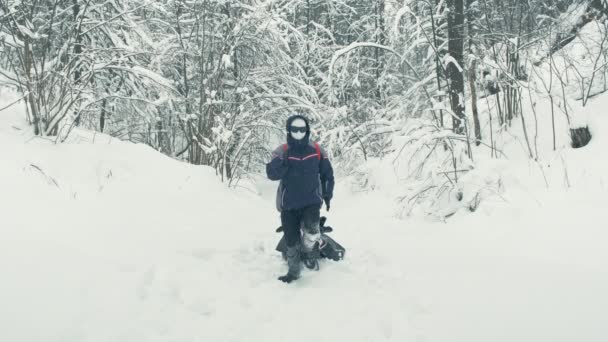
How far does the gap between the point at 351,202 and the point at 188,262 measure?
604 centimetres

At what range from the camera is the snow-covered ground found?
2934 mm

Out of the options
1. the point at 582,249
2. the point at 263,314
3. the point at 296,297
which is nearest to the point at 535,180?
the point at 582,249

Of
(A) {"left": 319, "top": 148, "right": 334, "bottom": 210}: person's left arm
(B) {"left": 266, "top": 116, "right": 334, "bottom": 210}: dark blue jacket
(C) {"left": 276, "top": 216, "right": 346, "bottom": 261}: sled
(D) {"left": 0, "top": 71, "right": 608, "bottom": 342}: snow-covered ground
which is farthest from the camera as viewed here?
(C) {"left": 276, "top": 216, "right": 346, "bottom": 261}: sled

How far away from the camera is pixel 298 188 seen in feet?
14.1

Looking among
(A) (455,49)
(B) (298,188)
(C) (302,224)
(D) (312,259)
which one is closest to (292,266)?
(D) (312,259)

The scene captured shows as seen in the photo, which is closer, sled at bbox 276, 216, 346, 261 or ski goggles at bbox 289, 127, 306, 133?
ski goggles at bbox 289, 127, 306, 133

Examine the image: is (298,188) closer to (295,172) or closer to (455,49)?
(295,172)

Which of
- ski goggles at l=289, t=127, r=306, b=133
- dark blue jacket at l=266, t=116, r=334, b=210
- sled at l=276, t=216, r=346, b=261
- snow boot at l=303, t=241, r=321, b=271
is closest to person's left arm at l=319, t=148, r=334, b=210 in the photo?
dark blue jacket at l=266, t=116, r=334, b=210

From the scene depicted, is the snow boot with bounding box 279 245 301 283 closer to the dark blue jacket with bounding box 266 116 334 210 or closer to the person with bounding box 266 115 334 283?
the person with bounding box 266 115 334 283

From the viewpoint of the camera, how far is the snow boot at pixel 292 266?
163 inches

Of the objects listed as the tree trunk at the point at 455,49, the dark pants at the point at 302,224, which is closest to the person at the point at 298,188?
the dark pants at the point at 302,224

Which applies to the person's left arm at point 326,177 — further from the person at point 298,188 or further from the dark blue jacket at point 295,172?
the dark blue jacket at point 295,172

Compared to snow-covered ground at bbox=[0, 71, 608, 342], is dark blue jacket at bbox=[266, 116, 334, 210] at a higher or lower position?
higher

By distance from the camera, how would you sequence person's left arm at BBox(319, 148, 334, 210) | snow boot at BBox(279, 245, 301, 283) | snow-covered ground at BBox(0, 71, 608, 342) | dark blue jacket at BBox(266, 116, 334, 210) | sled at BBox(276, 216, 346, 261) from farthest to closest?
sled at BBox(276, 216, 346, 261) → person's left arm at BBox(319, 148, 334, 210) → dark blue jacket at BBox(266, 116, 334, 210) → snow boot at BBox(279, 245, 301, 283) → snow-covered ground at BBox(0, 71, 608, 342)
